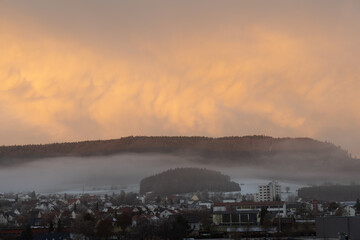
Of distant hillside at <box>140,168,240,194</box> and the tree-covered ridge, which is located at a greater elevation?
distant hillside at <box>140,168,240,194</box>

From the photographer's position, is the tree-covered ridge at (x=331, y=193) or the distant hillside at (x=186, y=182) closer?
the tree-covered ridge at (x=331, y=193)

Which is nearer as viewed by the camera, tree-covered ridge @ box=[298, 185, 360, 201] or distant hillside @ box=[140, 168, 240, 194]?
tree-covered ridge @ box=[298, 185, 360, 201]

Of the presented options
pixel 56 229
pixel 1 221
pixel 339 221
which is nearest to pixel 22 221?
pixel 1 221

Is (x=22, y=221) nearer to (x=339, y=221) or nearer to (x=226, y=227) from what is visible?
(x=226, y=227)

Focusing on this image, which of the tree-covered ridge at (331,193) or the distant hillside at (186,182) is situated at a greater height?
the distant hillside at (186,182)
